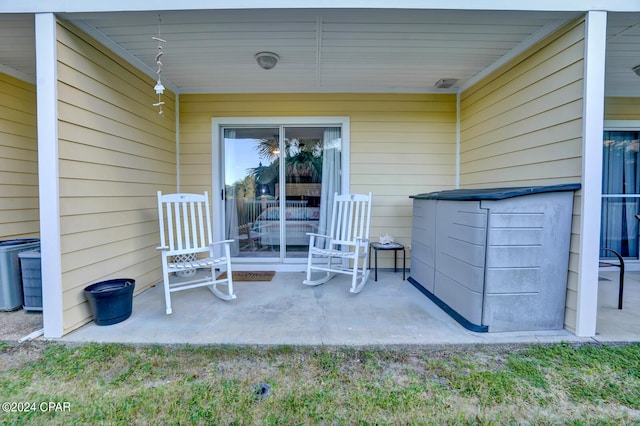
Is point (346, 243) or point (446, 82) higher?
point (446, 82)

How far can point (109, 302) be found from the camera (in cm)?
225

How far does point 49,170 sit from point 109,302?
1.05 metres

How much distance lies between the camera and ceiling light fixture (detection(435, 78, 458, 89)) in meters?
3.45

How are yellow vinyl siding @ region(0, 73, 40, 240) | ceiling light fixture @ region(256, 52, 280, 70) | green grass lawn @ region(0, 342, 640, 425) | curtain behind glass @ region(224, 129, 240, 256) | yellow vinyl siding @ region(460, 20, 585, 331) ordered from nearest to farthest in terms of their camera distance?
green grass lawn @ region(0, 342, 640, 425)
yellow vinyl siding @ region(460, 20, 585, 331)
ceiling light fixture @ region(256, 52, 280, 70)
yellow vinyl siding @ region(0, 73, 40, 240)
curtain behind glass @ region(224, 129, 240, 256)

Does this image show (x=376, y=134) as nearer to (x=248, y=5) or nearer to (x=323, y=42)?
(x=323, y=42)

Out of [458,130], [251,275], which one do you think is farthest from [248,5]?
[458,130]

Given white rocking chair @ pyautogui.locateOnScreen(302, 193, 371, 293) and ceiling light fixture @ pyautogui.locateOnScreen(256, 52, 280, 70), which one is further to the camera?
white rocking chair @ pyautogui.locateOnScreen(302, 193, 371, 293)

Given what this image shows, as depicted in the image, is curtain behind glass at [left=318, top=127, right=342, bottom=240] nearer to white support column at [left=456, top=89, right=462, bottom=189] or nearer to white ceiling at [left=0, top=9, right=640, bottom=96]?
white ceiling at [left=0, top=9, right=640, bottom=96]

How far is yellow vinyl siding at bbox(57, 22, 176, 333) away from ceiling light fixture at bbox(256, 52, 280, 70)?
130 centimetres

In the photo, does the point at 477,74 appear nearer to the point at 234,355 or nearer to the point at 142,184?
the point at 234,355

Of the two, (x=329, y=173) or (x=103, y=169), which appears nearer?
(x=103, y=169)

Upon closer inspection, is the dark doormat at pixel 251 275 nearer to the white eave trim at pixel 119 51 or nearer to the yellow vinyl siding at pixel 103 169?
the yellow vinyl siding at pixel 103 169

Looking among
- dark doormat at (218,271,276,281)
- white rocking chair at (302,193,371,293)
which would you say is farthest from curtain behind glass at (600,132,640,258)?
dark doormat at (218,271,276,281)

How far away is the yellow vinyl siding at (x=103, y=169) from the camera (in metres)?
2.20
